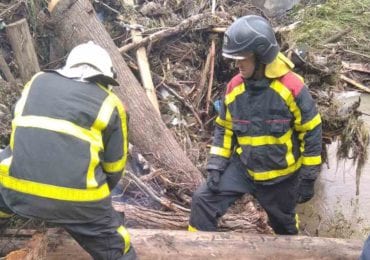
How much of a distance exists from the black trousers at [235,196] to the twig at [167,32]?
2.59 metres

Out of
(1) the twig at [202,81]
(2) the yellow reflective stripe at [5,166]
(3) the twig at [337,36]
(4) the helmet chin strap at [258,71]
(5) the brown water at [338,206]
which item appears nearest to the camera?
(2) the yellow reflective stripe at [5,166]

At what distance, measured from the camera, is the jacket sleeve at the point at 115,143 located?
8.81 feet

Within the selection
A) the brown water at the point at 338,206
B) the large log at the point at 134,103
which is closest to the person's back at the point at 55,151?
the large log at the point at 134,103

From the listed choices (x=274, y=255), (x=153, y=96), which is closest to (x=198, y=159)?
(x=153, y=96)

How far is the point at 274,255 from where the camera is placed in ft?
10.8

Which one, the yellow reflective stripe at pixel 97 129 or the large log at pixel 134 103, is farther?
the large log at pixel 134 103

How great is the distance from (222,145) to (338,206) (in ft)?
7.39

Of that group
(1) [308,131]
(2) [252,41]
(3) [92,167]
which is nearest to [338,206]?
(1) [308,131]

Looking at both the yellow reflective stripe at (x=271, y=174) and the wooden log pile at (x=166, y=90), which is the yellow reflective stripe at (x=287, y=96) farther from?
the wooden log pile at (x=166, y=90)

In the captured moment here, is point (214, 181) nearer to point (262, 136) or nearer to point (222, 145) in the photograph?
point (222, 145)

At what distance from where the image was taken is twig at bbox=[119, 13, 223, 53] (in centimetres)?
570

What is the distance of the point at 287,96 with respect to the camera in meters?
3.25

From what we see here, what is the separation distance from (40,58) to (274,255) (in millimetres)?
3684

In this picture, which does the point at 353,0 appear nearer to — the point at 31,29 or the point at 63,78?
the point at 31,29
